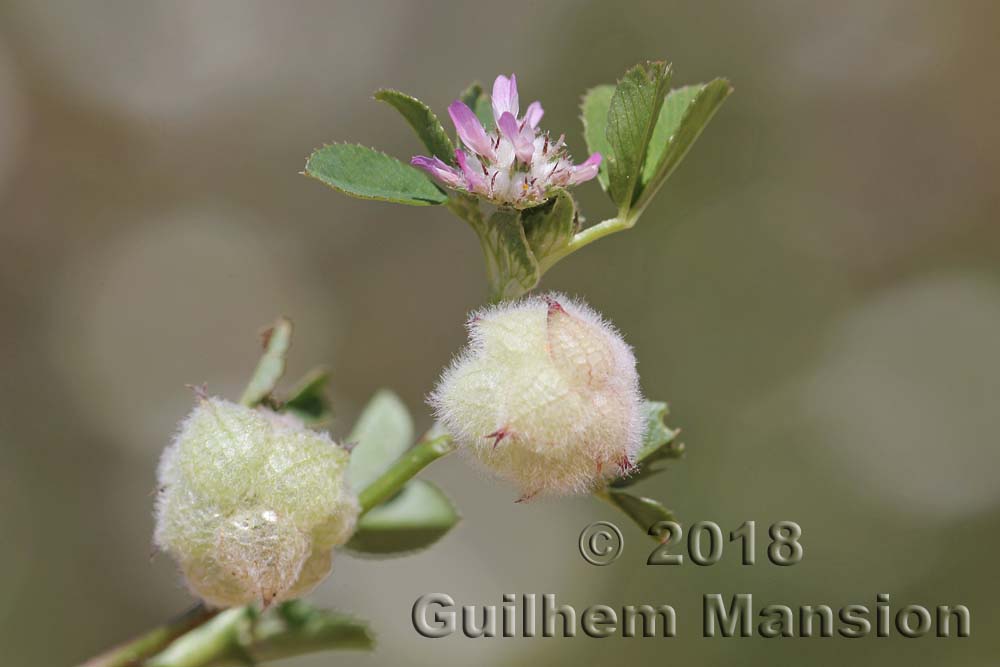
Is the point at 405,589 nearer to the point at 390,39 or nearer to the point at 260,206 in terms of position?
the point at 260,206

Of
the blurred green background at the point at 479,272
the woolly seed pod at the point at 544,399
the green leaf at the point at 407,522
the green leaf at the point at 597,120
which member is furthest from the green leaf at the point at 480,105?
the blurred green background at the point at 479,272

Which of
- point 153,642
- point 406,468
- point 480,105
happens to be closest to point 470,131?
point 480,105

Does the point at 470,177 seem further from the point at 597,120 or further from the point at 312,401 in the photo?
the point at 312,401

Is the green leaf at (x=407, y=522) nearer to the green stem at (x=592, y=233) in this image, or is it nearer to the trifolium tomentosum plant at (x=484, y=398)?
the trifolium tomentosum plant at (x=484, y=398)

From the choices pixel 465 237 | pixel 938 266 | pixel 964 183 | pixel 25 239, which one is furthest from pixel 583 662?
pixel 25 239

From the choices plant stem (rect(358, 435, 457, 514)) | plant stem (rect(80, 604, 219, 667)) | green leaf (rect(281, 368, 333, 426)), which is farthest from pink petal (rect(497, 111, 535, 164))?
plant stem (rect(80, 604, 219, 667))
